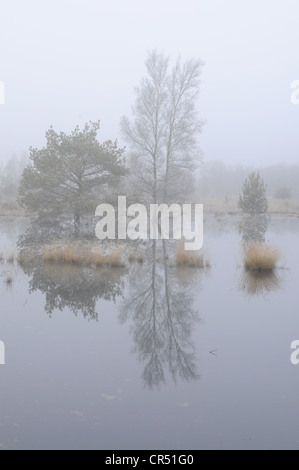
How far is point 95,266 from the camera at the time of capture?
12.2 meters

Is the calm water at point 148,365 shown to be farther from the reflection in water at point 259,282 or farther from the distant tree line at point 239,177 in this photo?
the distant tree line at point 239,177

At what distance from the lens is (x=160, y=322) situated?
7.08 meters

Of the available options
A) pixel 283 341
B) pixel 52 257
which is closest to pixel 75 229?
pixel 52 257

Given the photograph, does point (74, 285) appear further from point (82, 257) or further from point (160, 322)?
point (160, 322)

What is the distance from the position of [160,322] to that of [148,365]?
1686 millimetres

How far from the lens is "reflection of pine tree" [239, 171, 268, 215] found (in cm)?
2755

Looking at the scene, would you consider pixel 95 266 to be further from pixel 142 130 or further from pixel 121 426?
pixel 142 130

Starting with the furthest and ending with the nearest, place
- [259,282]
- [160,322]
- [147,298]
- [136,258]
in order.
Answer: [136,258], [259,282], [147,298], [160,322]

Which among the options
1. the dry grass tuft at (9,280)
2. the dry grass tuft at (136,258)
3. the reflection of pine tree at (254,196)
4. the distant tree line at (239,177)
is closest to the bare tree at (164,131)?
the reflection of pine tree at (254,196)

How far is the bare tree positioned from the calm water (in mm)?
15516

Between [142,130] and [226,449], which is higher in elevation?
[142,130]

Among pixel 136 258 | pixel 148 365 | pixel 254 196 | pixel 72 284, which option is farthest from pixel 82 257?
pixel 254 196
